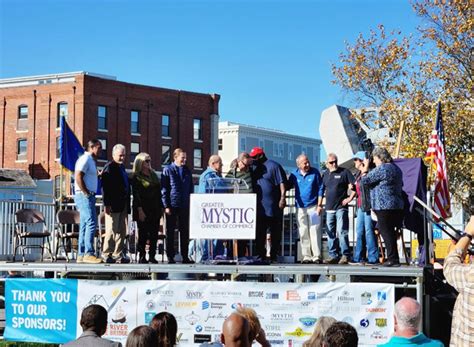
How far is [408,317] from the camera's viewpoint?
645cm

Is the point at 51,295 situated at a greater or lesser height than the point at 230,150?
lesser

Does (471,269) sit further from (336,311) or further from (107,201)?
(107,201)

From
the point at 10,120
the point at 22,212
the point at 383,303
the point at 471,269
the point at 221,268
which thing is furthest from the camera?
the point at 10,120

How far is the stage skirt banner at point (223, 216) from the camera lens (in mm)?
12445

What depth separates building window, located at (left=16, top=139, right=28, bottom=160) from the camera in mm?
69562

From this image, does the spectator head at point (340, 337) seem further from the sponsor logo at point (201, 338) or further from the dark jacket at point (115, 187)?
the dark jacket at point (115, 187)

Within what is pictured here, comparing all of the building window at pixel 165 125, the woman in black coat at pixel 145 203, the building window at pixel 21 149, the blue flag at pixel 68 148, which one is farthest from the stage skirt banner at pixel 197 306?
the building window at pixel 165 125

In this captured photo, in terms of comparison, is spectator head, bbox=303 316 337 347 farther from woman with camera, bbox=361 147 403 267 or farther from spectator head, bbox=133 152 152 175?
spectator head, bbox=133 152 152 175

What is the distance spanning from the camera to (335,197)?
13586 millimetres

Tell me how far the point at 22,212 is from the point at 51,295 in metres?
2.79

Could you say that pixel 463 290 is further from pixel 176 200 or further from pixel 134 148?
pixel 134 148

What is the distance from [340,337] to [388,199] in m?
6.38

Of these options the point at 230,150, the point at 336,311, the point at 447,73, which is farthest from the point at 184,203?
the point at 230,150

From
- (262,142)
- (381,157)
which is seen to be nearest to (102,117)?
(262,142)
